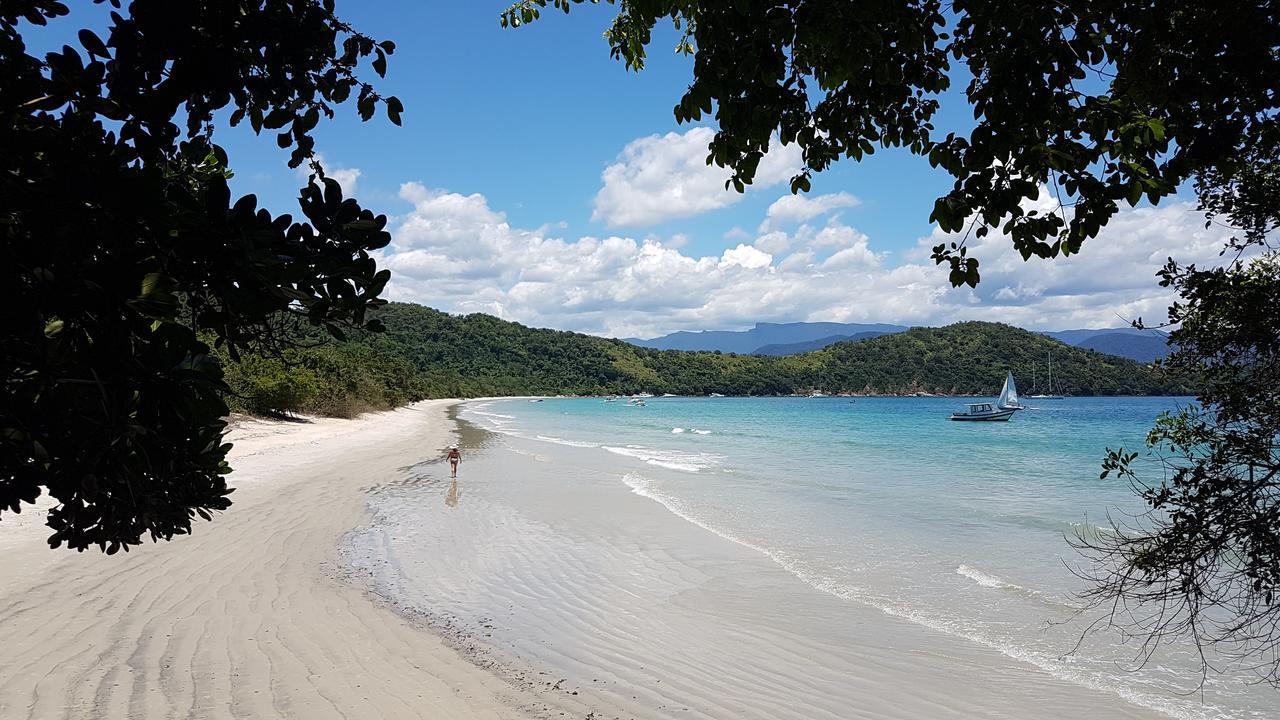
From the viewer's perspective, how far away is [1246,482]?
12.3 feet

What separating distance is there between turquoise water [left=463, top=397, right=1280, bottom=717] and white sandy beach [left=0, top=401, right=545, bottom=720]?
5.56 metres

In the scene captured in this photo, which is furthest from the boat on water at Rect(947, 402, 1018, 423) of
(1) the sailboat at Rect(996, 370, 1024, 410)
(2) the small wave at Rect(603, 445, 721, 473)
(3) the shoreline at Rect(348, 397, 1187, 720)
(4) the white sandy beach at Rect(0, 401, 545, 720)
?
(4) the white sandy beach at Rect(0, 401, 545, 720)

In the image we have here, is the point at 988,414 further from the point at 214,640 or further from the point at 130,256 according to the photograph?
the point at 130,256

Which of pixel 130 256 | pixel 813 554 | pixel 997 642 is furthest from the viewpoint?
pixel 813 554

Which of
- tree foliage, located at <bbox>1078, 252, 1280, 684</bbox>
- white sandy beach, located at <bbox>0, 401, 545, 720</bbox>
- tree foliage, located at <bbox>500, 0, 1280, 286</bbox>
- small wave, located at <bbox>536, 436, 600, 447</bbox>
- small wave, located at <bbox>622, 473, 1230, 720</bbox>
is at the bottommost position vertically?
small wave, located at <bbox>536, 436, 600, 447</bbox>

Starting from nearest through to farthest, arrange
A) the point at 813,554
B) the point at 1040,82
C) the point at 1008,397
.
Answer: the point at 1040,82, the point at 813,554, the point at 1008,397

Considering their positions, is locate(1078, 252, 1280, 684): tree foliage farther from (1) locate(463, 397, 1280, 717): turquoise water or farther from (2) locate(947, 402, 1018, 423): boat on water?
(2) locate(947, 402, 1018, 423): boat on water

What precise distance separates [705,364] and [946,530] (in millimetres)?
152816

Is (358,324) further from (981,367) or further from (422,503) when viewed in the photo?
(981,367)

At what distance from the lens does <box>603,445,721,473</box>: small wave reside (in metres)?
25.0

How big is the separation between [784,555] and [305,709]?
7857 millimetres

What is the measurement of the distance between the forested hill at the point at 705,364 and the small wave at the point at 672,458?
40822 millimetres

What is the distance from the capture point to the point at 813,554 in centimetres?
1134

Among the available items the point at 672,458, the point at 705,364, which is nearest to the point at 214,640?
the point at 672,458
